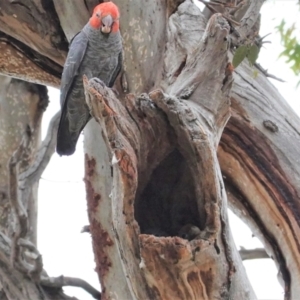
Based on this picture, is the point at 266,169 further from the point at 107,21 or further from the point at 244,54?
the point at 107,21

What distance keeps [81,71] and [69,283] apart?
3.34 feet

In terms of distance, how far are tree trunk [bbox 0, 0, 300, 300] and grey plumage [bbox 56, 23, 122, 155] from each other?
11 cm

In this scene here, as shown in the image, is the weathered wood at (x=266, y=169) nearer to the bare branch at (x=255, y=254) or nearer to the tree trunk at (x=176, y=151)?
the tree trunk at (x=176, y=151)

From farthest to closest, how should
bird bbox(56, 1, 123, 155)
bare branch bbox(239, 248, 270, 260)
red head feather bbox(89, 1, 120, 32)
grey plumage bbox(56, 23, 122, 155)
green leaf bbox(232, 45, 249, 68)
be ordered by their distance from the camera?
bare branch bbox(239, 248, 270, 260), grey plumage bbox(56, 23, 122, 155), bird bbox(56, 1, 123, 155), red head feather bbox(89, 1, 120, 32), green leaf bbox(232, 45, 249, 68)

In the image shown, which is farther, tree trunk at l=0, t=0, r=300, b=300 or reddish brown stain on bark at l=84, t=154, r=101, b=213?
reddish brown stain on bark at l=84, t=154, r=101, b=213

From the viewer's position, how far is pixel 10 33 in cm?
241

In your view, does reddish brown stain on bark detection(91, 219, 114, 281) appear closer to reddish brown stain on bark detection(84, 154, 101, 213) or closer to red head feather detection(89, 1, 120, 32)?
reddish brown stain on bark detection(84, 154, 101, 213)

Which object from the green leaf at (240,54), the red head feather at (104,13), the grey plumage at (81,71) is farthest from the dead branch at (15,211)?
the green leaf at (240,54)

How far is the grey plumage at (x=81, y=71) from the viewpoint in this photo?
240cm

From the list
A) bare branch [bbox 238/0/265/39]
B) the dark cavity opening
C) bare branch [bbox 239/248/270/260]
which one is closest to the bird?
bare branch [bbox 238/0/265/39]

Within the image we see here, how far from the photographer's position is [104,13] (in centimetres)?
221

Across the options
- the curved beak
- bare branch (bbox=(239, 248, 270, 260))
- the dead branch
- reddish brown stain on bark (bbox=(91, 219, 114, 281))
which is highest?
the curved beak

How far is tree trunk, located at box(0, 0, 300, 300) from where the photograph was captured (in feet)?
Result: 4.20

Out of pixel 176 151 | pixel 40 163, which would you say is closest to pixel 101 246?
pixel 176 151
